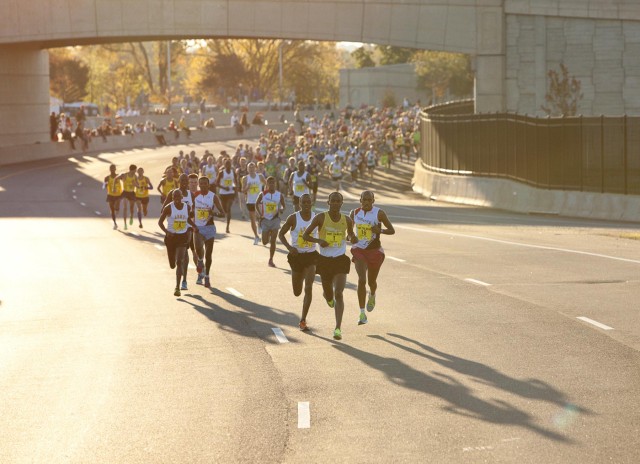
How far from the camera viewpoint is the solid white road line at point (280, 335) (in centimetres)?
1677

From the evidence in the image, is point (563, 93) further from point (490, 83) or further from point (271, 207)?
point (271, 207)

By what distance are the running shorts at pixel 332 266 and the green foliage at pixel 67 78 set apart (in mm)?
119747

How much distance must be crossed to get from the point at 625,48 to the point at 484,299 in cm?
3052

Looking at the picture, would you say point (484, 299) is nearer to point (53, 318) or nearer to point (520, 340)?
point (520, 340)

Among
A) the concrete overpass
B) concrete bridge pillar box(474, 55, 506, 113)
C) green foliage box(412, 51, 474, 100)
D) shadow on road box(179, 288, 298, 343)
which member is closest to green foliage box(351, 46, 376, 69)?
green foliage box(412, 51, 474, 100)

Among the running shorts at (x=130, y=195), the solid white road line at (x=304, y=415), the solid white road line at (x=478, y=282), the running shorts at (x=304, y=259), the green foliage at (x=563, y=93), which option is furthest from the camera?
the green foliage at (x=563, y=93)

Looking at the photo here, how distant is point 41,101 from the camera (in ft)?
230

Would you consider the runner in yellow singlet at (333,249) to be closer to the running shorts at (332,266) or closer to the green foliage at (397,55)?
the running shorts at (332,266)

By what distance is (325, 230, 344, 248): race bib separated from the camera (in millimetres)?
16734

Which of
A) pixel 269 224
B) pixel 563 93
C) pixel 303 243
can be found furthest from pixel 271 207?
pixel 563 93

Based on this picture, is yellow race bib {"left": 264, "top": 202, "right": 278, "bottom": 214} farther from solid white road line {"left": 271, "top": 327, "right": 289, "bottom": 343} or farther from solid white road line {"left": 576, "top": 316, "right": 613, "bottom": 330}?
solid white road line {"left": 576, "top": 316, "right": 613, "bottom": 330}

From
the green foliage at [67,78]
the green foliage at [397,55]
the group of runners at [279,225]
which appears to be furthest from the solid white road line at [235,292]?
the green foliage at [397,55]

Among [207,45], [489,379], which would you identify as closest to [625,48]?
[489,379]

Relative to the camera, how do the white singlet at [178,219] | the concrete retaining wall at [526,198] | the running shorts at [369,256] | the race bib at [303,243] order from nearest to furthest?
the race bib at [303,243] → the running shorts at [369,256] → the white singlet at [178,219] → the concrete retaining wall at [526,198]
